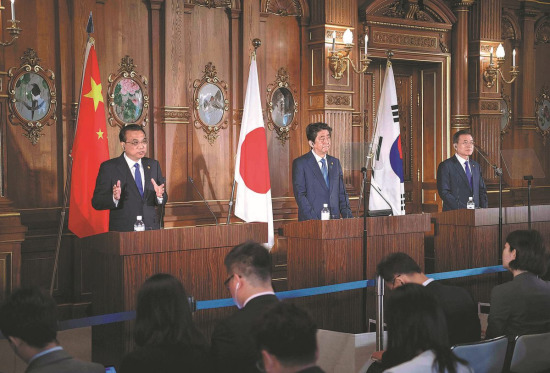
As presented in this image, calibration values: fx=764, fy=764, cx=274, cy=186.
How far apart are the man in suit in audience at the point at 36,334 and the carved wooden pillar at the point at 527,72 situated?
347 inches

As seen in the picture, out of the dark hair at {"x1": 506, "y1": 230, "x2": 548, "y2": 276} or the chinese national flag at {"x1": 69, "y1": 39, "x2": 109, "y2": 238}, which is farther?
the chinese national flag at {"x1": 69, "y1": 39, "x2": 109, "y2": 238}

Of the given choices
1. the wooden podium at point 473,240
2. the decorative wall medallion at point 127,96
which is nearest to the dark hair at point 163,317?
the wooden podium at point 473,240

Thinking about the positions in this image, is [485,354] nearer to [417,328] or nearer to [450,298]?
[450,298]

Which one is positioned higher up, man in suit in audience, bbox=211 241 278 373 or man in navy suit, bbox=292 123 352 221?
man in navy suit, bbox=292 123 352 221

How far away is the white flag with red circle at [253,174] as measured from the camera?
259 inches

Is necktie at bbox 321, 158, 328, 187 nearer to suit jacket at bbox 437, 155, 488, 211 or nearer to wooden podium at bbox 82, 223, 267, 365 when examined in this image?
wooden podium at bbox 82, 223, 267, 365

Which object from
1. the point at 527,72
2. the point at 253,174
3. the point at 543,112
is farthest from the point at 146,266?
the point at 543,112

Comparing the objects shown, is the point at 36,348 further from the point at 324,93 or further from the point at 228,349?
the point at 324,93

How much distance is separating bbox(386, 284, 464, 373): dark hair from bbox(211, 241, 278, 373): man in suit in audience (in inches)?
18.6

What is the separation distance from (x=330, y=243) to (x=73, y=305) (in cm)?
244

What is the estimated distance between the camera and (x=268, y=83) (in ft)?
26.6

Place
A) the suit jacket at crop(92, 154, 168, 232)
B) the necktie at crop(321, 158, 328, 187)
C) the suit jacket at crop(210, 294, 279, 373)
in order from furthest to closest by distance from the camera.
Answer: the necktie at crop(321, 158, 328, 187) < the suit jacket at crop(92, 154, 168, 232) < the suit jacket at crop(210, 294, 279, 373)

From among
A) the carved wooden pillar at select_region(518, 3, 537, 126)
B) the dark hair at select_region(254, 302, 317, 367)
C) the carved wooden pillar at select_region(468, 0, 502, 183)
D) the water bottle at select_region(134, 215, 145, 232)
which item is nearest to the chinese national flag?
the water bottle at select_region(134, 215, 145, 232)

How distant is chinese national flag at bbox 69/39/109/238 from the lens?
6.00m
